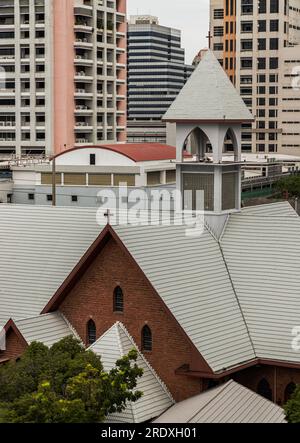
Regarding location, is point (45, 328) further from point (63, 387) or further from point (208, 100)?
point (208, 100)

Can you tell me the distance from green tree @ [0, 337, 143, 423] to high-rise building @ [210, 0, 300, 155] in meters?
118

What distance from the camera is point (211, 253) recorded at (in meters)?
32.3

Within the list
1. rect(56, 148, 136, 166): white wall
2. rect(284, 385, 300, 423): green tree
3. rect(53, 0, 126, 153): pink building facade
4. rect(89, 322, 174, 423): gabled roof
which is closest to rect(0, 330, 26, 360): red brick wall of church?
rect(89, 322, 174, 423): gabled roof

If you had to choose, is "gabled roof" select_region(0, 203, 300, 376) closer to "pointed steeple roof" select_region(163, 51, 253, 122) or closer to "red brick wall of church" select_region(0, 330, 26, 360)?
"red brick wall of church" select_region(0, 330, 26, 360)

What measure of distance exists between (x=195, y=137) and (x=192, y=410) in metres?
14.7

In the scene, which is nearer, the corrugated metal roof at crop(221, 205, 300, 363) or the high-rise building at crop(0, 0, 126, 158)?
the corrugated metal roof at crop(221, 205, 300, 363)

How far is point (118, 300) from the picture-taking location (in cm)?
2956

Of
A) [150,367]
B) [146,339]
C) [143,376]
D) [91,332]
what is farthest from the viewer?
[91,332]

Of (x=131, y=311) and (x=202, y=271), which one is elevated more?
(x=202, y=271)

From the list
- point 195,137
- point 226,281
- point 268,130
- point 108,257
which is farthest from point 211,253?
point 268,130

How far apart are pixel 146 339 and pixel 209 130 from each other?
10.00 m

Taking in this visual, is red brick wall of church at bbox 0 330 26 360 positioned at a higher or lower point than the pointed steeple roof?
lower

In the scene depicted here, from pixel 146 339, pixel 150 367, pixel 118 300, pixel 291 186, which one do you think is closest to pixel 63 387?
pixel 150 367

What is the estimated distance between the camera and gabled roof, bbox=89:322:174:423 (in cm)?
2658
